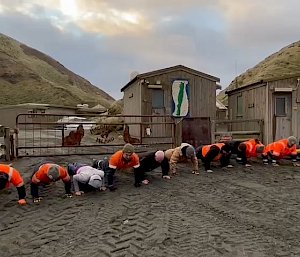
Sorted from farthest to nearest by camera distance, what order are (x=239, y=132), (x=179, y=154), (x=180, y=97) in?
(x=180, y=97), (x=239, y=132), (x=179, y=154)

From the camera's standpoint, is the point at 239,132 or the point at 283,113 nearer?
the point at 239,132

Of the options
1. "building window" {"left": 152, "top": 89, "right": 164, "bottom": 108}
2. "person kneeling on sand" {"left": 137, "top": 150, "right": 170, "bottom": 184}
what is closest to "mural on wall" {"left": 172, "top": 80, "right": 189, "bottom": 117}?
"building window" {"left": 152, "top": 89, "right": 164, "bottom": 108}

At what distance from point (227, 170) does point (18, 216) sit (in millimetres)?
6251

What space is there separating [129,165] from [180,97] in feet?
30.9

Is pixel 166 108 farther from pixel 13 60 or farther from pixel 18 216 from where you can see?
pixel 13 60

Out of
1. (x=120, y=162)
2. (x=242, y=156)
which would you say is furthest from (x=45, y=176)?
(x=242, y=156)

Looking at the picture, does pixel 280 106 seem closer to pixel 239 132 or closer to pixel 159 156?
pixel 239 132

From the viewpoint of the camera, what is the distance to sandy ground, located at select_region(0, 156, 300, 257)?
5009 millimetres

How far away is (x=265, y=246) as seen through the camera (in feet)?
16.5

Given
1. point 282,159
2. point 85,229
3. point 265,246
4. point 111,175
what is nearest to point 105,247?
point 85,229

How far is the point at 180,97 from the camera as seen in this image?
17.8m

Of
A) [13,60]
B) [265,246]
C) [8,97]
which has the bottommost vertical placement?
[265,246]

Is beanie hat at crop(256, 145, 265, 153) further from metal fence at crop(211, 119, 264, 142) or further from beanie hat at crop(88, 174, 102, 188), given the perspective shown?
beanie hat at crop(88, 174, 102, 188)

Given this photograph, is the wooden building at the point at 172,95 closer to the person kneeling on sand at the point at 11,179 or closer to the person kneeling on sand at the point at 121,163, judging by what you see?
the person kneeling on sand at the point at 121,163
